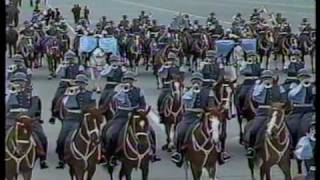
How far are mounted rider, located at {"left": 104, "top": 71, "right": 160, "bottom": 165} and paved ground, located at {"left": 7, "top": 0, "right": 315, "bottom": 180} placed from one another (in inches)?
84.3

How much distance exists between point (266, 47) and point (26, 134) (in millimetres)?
21992

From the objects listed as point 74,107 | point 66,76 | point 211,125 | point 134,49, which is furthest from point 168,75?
point 134,49

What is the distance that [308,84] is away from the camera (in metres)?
15.2

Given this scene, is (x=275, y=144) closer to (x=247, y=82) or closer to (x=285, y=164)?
(x=285, y=164)

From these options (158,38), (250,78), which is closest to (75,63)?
(250,78)

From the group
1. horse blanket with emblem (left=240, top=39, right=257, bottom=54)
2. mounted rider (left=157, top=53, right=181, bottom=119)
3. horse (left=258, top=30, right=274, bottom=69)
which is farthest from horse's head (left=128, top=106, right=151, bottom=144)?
horse (left=258, top=30, right=274, bottom=69)

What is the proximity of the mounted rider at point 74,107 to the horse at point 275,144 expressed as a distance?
2.89 metres

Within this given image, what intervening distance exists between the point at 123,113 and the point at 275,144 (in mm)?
2676

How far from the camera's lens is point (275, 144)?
13258mm

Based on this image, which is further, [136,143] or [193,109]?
[193,109]

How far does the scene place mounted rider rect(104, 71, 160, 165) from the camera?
1367 centimetres

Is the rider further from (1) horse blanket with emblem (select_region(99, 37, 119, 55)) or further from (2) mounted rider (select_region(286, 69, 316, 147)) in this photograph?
(1) horse blanket with emblem (select_region(99, 37, 119, 55))

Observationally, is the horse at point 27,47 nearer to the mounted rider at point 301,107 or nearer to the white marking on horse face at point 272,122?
the mounted rider at point 301,107
